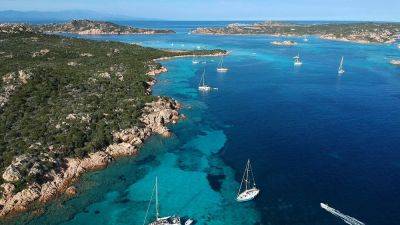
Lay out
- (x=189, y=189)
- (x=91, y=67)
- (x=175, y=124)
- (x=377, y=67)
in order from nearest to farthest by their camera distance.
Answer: (x=189, y=189), (x=175, y=124), (x=91, y=67), (x=377, y=67)

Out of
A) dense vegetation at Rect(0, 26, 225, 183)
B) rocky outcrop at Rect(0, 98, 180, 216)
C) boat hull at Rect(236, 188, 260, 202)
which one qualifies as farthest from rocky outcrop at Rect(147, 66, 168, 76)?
boat hull at Rect(236, 188, 260, 202)

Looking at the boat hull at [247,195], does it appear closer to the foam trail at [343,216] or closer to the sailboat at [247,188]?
the sailboat at [247,188]

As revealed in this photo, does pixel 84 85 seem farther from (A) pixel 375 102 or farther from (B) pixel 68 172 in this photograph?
(A) pixel 375 102

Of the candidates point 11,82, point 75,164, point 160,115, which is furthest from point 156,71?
point 75,164

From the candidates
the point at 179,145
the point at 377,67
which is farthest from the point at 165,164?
the point at 377,67

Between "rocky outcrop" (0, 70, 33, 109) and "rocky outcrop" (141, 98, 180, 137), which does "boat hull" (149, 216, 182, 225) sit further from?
"rocky outcrop" (0, 70, 33, 109)
